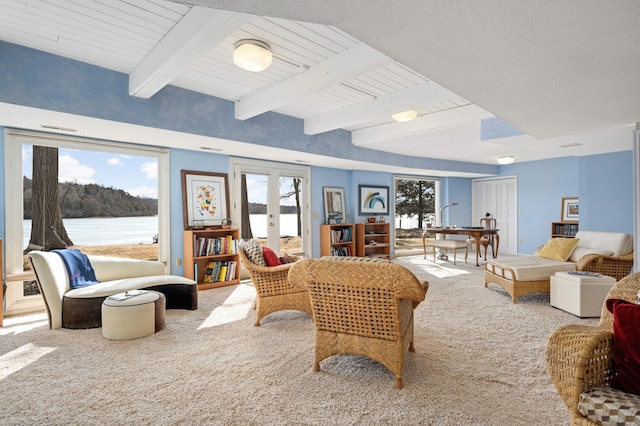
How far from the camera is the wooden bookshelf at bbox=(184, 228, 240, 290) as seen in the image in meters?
5.05

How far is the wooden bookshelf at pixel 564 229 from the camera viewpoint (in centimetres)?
729

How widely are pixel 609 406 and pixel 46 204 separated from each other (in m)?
5.33

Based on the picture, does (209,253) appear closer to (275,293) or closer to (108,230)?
(108,230)

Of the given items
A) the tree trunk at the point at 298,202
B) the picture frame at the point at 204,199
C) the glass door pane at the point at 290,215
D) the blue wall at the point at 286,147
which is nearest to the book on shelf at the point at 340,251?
the blue wall at the point at 286,147

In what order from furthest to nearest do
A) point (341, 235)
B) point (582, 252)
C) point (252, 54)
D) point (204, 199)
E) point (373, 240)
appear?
point (373, 240) → point (341, 235) → point (204, 199) → point (582, 252) → point (252, 54)

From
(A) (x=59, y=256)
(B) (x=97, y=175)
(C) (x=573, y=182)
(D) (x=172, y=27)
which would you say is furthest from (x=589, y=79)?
(C) (x=573, y=182)

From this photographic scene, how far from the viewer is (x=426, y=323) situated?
3.42 m

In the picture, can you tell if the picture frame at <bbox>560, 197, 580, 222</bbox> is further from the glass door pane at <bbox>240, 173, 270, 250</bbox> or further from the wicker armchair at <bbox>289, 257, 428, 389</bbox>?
the wicker armchair at <bbox>289, 257, 428, 389</bbox>

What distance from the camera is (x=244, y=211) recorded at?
6.16 metres

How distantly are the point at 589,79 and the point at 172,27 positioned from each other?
10.00ft

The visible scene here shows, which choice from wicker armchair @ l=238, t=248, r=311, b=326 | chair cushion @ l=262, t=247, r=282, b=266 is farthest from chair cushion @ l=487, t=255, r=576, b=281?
chair cushion @ l=262, t=247, r=282, b=266

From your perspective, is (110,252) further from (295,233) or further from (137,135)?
(295,233)

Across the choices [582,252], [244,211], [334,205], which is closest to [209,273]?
[244,211]

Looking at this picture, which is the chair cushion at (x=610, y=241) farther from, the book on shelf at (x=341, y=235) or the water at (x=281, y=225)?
the water at (x=281, y=225)
